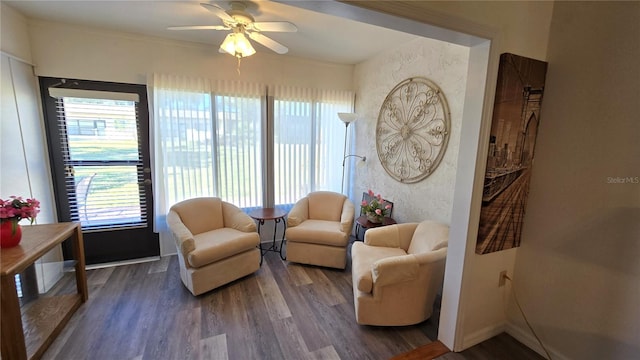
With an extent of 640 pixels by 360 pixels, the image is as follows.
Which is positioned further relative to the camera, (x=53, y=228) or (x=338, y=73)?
(x=338, y=73)

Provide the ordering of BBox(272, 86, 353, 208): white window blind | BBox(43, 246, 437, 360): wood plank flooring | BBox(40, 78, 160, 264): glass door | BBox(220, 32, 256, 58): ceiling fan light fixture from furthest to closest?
BBox(272, 86, 353, 208): white window blind, BBox(40, 78, 160, 264): glass door, BBox(220, 32, 256, 58): ceiling fan light fixture, BBox(43, 246, 437, 360): wood plank flooring

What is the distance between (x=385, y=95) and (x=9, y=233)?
3.47 metres

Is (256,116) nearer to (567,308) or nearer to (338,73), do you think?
(338,73)

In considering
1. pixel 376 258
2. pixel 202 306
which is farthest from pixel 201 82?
pixel 376 258

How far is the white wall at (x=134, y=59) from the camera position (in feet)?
8.29

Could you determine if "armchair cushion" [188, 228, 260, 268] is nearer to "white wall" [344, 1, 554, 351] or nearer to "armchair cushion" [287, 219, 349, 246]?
"armchair cushion" [287, 219, 349, 246]

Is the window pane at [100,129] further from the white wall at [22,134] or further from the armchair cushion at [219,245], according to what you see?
the armchair cushion at [219,245]

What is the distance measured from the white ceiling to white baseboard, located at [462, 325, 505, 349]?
2.70 meters

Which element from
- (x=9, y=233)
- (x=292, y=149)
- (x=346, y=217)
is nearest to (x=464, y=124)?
(x=346, y=217)

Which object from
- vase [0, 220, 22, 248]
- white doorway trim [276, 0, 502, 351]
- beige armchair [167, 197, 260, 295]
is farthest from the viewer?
beige armchair [167, 197, 260, 295]

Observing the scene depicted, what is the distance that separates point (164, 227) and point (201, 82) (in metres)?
1.79

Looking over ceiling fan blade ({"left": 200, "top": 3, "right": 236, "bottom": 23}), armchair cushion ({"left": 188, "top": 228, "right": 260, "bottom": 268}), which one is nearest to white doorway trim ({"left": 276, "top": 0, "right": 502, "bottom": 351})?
ceiling fan blade ({"left": 200, "top": 3, "right": 236, "bottom": 23})

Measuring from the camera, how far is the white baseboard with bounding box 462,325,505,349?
1.84m

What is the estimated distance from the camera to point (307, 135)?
12.0ft
